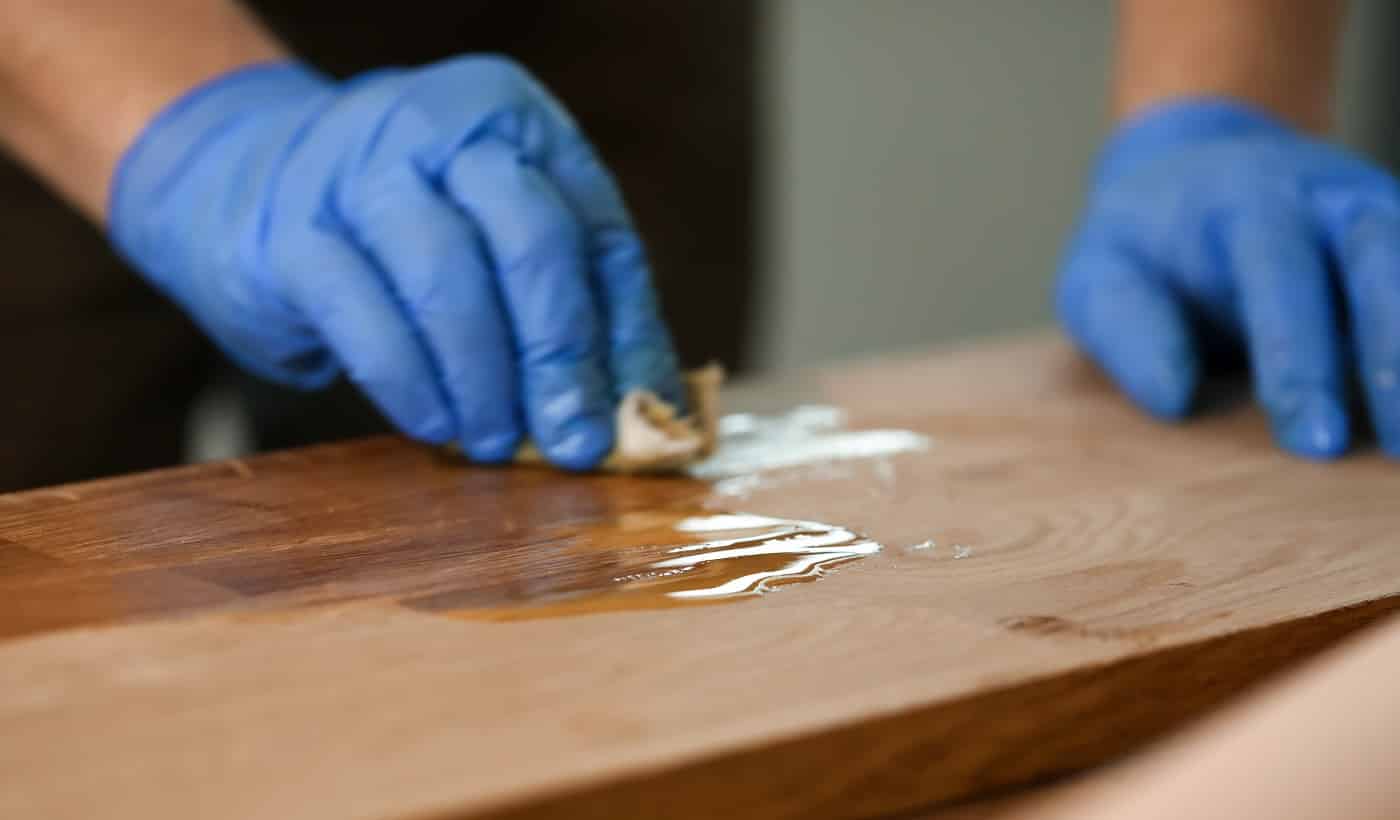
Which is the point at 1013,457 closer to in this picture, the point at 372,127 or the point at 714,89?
the point at 372,127

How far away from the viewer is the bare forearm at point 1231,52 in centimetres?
150

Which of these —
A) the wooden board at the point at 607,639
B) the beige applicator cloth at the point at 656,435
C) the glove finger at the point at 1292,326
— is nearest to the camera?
the wooden board at the point at 607,639

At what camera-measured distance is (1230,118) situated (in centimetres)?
147

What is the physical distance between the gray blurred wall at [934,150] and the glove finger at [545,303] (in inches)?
106

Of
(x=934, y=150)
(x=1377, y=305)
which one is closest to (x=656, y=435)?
(x=1377, y=305)

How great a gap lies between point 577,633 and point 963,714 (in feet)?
0.60

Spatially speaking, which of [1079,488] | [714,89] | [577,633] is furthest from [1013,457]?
[714,89]

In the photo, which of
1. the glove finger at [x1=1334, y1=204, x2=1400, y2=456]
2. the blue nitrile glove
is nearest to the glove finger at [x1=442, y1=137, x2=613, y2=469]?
the blue nitrile glove

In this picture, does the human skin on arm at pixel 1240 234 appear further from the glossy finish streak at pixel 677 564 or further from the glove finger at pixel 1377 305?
the glossy finish streak at pixel 677 564

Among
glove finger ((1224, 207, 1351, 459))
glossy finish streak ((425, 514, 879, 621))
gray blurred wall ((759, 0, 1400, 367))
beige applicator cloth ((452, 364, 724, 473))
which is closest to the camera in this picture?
glossy finish streak ((425, 514, 879, 621))

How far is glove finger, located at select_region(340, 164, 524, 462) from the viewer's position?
3.31 feet

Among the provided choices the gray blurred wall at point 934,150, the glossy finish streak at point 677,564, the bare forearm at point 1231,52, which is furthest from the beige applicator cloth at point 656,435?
the gray blurred wall at point 934,150

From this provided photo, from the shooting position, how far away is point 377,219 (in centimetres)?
104

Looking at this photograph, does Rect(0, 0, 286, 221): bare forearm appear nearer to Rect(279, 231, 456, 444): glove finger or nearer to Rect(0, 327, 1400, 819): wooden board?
Rect(279, 231, 456, 444): glove finger
